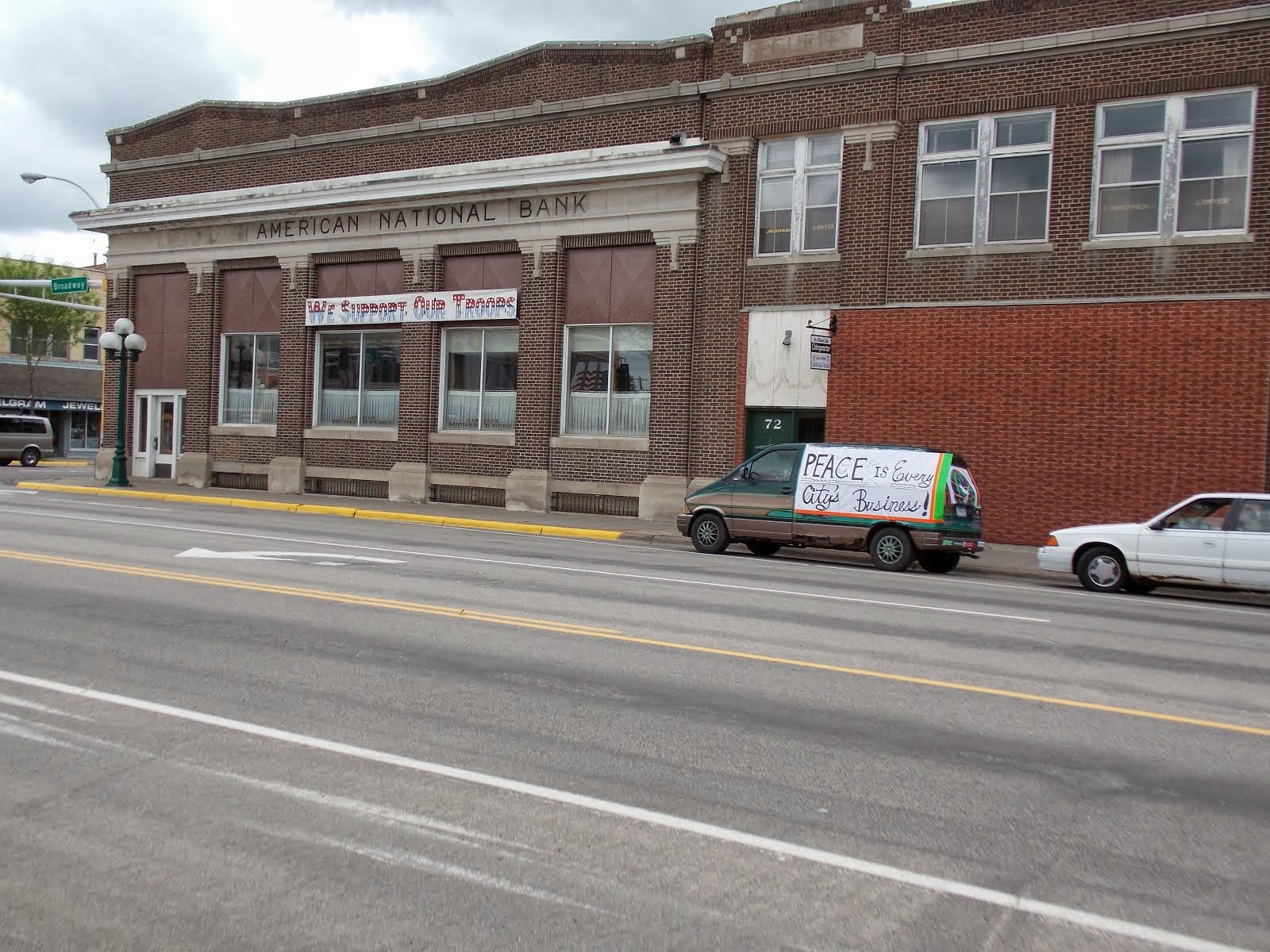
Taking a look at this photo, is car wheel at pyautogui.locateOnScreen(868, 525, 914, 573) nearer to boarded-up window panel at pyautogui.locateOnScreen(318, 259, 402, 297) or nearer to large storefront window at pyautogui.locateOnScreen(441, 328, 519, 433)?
large storefront window at pyautogui.locateOnScreen(441, 328, 519, 433)

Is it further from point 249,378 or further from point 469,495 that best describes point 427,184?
point 249,378

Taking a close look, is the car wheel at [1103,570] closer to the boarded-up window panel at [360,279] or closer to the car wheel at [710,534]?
the car wheel at [710,534]

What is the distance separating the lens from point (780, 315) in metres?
21.3

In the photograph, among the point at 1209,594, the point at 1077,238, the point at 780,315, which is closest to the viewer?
the point at 1209,594

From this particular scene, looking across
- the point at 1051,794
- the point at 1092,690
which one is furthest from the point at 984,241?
the point at 1051,794

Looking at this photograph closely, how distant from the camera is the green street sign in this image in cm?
2856

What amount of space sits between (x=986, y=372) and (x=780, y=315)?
160 inches

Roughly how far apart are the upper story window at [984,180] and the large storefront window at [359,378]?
12738 millimetres

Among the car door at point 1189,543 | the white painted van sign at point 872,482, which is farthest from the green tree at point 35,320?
the car door at point 1189,543

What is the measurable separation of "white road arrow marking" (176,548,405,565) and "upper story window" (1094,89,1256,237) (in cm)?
1306

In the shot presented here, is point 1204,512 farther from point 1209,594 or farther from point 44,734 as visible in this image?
point 44,734

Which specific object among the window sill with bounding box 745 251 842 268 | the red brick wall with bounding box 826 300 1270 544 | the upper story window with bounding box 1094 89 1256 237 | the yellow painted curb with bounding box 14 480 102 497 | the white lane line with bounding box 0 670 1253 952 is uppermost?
the upper story window with bounding box 1094 89 1256 237

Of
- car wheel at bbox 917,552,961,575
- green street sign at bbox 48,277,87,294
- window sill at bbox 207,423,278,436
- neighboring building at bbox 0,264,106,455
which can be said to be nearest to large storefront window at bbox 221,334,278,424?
window sill at bbox 207,423,278,436

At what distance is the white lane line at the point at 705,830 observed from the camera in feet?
13.0
